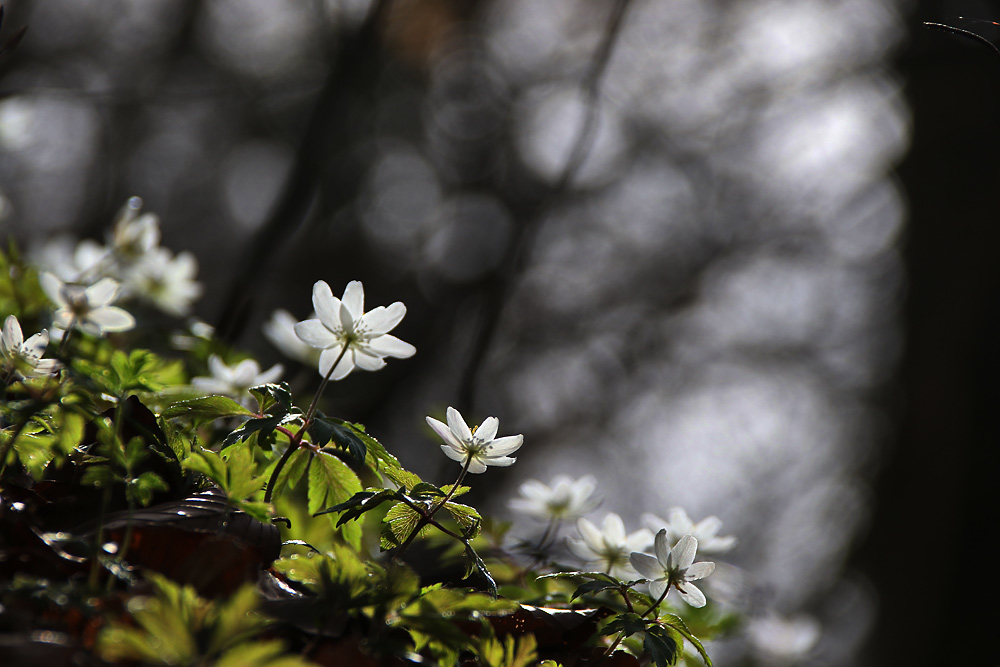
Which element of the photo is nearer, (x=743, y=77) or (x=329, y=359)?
(x=329, y=359)

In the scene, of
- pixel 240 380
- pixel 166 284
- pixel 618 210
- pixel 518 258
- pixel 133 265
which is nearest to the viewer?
pixel 240 380

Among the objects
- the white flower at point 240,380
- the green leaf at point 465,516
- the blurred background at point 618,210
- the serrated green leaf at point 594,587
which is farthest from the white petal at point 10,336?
the blurred background at point 618,210

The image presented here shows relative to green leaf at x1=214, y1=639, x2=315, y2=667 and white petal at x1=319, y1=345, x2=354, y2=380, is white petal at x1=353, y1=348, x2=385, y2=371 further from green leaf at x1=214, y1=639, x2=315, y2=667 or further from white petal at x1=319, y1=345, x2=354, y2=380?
green leaf at x1=214, y1=639, x2=315, y2=667

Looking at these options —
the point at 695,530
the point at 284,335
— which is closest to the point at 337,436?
the point at 695,530

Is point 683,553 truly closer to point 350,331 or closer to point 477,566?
point 477,566

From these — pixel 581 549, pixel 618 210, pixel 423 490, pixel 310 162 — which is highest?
pixel 618 210

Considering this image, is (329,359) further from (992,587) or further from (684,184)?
(684,184)

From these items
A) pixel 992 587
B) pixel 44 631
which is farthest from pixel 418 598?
pixel 992 587
